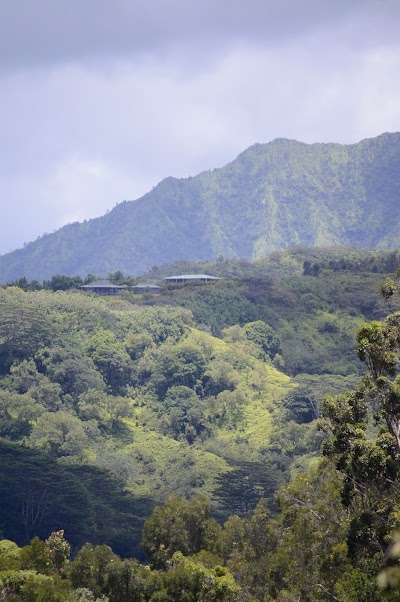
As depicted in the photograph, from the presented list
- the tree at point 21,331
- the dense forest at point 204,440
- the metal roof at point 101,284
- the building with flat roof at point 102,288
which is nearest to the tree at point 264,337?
the dense forest at point 204,440

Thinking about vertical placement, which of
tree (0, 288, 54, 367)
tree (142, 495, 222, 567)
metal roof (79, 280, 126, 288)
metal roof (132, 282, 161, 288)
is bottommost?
tree (142, 495, 222, 567)

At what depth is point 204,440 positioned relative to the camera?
75125 mm

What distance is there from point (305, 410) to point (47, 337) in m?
20.9

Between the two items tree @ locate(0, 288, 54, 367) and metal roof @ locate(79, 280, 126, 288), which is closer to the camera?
tree @ locate(0, 288, 54, 367)

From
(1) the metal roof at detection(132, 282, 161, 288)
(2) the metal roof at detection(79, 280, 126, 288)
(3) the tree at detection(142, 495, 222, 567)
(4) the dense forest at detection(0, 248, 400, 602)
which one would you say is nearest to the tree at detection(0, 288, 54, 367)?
(4) the dense forest at detection(0, 248, 400, 602)

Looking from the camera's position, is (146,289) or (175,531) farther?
(146,289)

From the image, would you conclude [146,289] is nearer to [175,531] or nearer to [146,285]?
[146,285]

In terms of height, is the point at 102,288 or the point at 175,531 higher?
the point at 102,288

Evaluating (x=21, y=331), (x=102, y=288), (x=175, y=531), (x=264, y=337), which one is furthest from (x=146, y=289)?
(x=175, y=531)

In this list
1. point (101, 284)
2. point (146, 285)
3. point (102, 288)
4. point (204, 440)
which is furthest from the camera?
point (146, 285)

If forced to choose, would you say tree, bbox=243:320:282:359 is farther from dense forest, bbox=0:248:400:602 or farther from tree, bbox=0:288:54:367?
tree, bbox=0:288:54:367

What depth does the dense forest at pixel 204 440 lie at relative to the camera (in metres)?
23.7

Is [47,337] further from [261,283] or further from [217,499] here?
[261,283]

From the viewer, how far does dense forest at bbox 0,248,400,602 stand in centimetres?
2370
